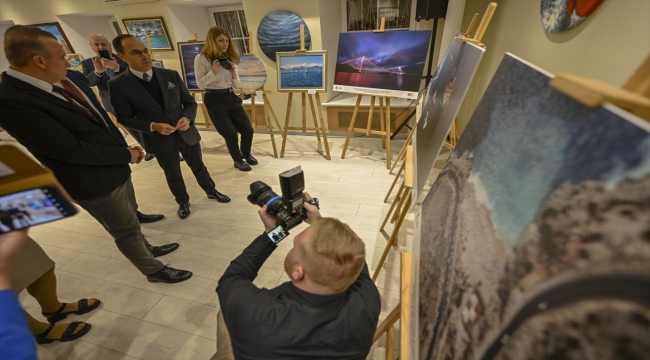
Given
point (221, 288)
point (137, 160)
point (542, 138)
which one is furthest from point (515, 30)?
point (137, 160)

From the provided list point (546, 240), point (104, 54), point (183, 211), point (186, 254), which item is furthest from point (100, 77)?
point (546, 240)

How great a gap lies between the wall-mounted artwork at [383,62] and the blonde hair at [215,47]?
1.11 m

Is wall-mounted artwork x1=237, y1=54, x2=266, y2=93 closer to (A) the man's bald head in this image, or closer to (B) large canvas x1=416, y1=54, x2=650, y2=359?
(A) the man's bald head

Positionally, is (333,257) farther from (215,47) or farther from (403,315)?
(215,47)

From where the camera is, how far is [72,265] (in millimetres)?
1844

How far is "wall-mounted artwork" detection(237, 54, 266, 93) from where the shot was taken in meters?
2.91

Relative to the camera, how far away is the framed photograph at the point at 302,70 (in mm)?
2777

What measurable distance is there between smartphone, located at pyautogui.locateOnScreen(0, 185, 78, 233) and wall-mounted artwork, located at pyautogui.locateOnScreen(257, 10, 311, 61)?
342 cm

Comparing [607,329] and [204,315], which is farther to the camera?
[204,315]

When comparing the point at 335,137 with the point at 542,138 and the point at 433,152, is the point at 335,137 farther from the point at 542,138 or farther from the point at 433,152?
the point at 542,138

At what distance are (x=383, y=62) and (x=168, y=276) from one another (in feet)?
8.59

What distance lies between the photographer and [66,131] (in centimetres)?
111

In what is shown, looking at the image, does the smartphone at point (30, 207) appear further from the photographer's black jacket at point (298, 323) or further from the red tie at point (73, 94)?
the red tie at point (73, 94)

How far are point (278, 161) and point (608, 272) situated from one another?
10.4 feet
